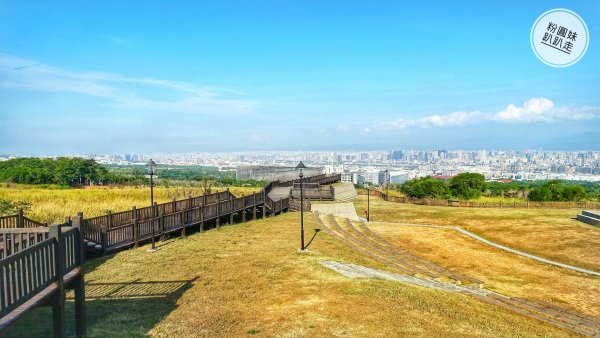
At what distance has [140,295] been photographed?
12375mm

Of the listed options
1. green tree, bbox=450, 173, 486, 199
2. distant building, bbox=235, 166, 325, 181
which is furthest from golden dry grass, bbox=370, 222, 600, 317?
distant building, bbox=235, 166, 325, 181

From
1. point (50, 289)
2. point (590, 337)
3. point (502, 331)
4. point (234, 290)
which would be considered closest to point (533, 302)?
point (590, 337)

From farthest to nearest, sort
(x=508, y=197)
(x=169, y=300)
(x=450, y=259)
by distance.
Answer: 1. (x=508, y=197)
2. (x=450, y=259)
3. (x=169, y=300)

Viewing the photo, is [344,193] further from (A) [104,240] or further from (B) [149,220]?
(A) [104,240]

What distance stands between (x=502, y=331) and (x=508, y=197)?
2458 inches

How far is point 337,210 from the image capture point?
35938 millimetres

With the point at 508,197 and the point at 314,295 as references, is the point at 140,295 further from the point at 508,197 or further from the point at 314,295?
the point at 508,197

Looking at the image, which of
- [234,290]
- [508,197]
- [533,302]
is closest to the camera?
[234,290]

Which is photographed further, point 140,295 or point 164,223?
point 164,223

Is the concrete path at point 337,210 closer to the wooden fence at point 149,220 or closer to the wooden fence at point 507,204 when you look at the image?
the wooden fence at point 149,220

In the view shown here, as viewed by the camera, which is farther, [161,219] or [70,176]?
[70,176]

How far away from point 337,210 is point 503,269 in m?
18.1

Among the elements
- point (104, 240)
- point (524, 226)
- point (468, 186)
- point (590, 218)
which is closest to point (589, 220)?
point (590, 218)

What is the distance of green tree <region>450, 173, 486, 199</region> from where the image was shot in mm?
63281
